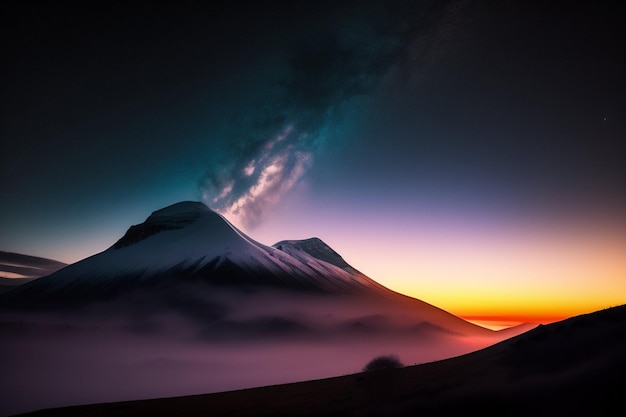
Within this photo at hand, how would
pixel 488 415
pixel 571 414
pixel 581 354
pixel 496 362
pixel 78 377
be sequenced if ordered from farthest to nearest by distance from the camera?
pixel 78 377 < pixel 496 362 < pixel 581 354 < pixel 488 415 < pixel 571 414

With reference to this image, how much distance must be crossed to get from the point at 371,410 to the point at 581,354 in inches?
687

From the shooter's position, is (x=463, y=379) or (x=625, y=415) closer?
(x=625, y=415)

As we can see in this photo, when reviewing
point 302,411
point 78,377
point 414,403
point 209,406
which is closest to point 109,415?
point 209,406

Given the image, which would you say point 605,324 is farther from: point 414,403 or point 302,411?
point 302,411

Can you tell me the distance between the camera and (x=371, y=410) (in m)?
30.3

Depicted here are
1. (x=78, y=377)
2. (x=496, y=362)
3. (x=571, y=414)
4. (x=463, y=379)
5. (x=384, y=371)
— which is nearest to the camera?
(x=571, y=414)

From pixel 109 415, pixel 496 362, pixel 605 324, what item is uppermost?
pixel 605 324

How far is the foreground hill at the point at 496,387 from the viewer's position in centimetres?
2264

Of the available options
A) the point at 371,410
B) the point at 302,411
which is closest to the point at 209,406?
the point at 302,411

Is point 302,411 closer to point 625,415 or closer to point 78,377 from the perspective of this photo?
point 625,415

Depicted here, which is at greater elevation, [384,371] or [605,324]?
[605,324]

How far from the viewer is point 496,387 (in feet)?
93.2

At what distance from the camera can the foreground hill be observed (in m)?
22.6

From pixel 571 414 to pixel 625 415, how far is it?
259cm
